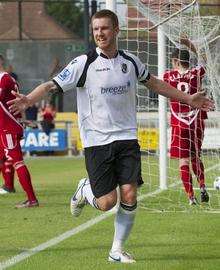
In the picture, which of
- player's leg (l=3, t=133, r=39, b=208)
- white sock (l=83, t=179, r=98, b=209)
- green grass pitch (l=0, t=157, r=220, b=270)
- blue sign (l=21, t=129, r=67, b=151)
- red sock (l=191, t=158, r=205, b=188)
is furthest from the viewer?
blue sign (l=21, t=129, r=67, b=151)

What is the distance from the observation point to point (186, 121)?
42.3 ft

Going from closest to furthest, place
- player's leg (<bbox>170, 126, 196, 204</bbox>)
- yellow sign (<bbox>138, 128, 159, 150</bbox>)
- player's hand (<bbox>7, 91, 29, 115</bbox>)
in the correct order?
player's hand (<bbox>7, 91, 29, 115</bbox>), player's leg (<bbox>170, 126, 196, 204</bbox>), yellow sign (<bbox>138, 128, 159, 150</bbox>)

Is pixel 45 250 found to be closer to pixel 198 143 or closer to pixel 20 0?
pixel 198 143

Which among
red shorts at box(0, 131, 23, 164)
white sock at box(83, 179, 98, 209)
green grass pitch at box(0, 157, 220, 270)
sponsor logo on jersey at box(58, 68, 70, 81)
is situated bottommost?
green grass pitch at box(0, 157, 220, 270)

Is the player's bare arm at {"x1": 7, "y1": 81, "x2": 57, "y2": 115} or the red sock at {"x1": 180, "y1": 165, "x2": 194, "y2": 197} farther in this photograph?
the red sock at {"x1": 180, "y1": 165, "x2": 194, "y2": 197}

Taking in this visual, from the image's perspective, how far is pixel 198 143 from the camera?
A: 12938 mm

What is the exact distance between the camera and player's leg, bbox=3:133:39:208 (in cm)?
1270

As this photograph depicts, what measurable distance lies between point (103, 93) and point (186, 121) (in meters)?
4.91

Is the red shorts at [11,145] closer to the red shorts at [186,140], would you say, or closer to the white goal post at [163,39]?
the white goal post at [163,39]

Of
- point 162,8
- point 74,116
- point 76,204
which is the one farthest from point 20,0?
point 76,204

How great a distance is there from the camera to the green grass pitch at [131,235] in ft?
27.0

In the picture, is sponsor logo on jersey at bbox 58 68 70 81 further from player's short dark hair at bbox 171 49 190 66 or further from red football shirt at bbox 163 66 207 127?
player's short dark hair at bbox 171 49 190 66

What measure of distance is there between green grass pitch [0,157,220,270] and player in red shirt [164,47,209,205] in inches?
18.0

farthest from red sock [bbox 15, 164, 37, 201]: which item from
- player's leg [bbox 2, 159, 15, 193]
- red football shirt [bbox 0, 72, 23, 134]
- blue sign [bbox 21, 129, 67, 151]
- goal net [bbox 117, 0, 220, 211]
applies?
blue sign [bbox 21, 129, 67, 151]
